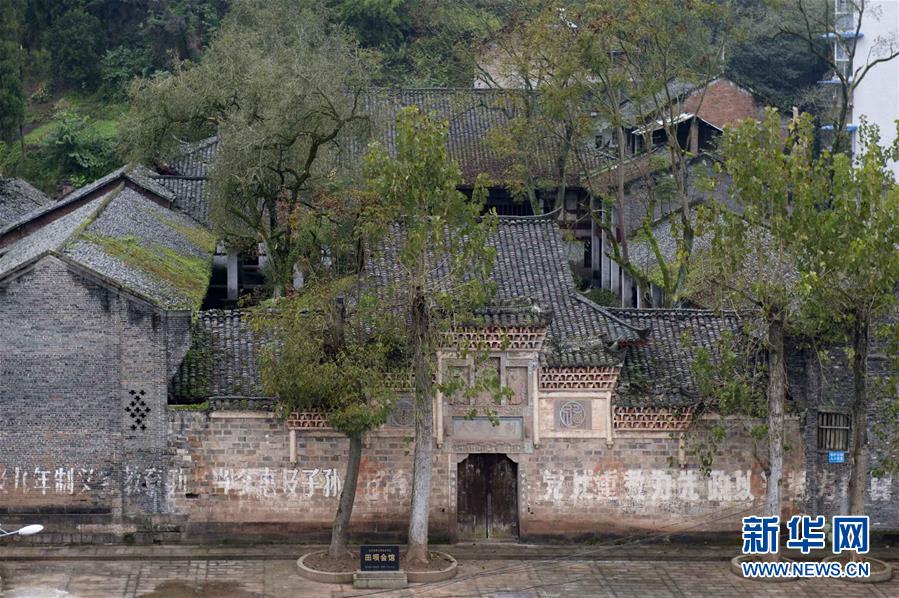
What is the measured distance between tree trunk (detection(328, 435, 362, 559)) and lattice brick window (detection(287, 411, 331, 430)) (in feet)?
5.56

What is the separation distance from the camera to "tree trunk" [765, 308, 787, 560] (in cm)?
3072

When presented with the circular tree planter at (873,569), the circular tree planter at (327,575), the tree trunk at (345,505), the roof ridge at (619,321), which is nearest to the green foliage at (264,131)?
the roof ridge at (619,321)

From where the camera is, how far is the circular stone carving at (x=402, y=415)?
3247 centimetres

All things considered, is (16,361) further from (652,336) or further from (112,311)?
(652,336)

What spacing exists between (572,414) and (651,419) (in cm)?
181

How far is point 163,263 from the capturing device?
38125 mm

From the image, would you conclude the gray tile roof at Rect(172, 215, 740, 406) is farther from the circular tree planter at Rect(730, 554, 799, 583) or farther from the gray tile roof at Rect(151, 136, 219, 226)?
the gray tile roof at Rect(151, 136, 219, 226)

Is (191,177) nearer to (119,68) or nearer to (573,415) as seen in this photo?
(573,415)

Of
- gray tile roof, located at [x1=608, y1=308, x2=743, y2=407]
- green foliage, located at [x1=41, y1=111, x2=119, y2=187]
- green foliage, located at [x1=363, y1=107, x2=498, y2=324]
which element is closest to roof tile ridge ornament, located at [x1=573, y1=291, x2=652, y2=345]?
gray tile roof, located at [x1=608, y1=308, x2=743, y2=407]

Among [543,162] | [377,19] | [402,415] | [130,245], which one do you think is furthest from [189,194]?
[377,19]

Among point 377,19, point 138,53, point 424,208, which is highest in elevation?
point 377,19

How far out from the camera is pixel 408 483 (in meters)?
32.6

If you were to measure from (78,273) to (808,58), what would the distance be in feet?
159

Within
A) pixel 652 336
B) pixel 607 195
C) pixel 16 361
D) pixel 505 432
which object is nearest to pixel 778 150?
pixel 652 336
